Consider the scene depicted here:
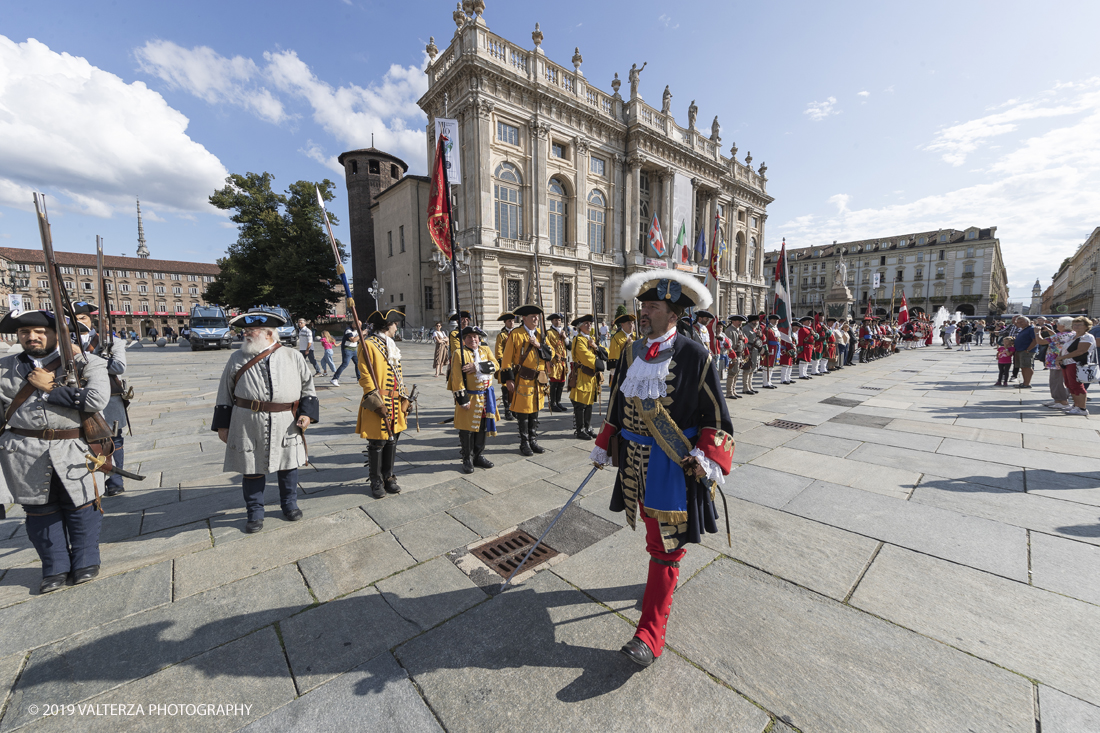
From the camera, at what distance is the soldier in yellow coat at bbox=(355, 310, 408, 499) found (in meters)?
4.27

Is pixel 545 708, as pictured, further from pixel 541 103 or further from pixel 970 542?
pixel 541 103

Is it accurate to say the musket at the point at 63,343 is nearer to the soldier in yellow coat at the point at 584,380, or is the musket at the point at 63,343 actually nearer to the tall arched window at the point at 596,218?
the soldier in yellow coat at the point at 584,380

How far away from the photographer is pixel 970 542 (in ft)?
10.9

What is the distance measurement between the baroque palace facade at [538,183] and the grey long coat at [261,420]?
17.1 meters

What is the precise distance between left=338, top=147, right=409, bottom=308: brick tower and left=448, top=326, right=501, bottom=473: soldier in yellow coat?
3493cm

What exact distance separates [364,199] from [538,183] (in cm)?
1946

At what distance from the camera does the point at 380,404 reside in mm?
4160

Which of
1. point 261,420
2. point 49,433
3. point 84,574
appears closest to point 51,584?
point 84,574

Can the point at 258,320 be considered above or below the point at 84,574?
above

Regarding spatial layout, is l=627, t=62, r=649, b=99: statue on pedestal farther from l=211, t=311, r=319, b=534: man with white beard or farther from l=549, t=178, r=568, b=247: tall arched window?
l=211, t=311, r=319, b=534: man with white beard

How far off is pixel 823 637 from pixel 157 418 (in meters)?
10.2

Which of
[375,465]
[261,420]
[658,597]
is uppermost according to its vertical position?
[261,420]

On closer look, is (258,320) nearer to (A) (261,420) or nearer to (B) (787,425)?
(A) (261,420)

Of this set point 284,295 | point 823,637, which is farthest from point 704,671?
point 284,295
